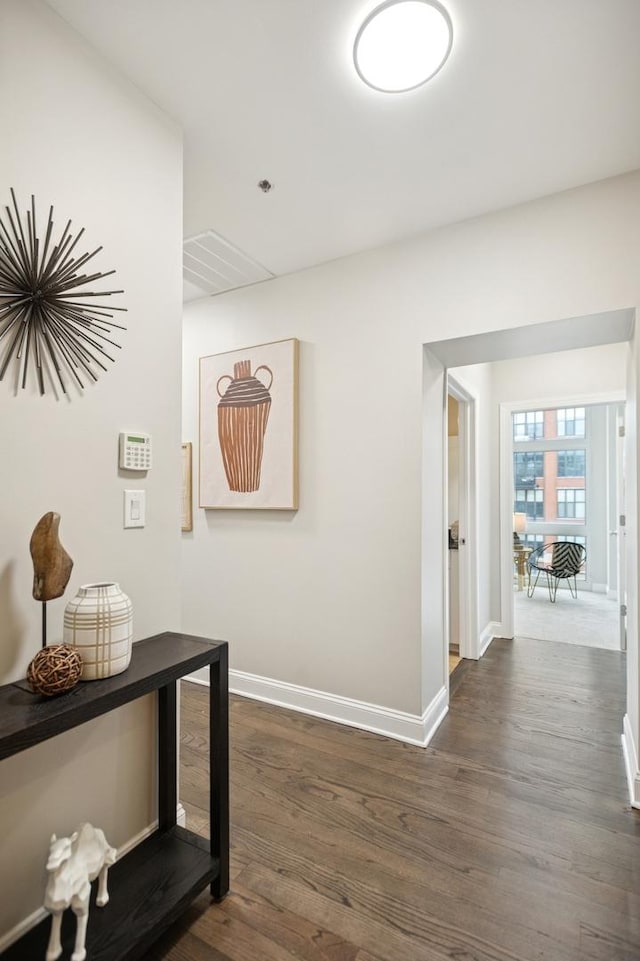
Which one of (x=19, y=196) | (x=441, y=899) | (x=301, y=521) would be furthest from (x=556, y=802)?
(x=19, y=196)

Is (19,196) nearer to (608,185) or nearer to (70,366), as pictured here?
(70,366)

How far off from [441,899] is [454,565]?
2.73 meters

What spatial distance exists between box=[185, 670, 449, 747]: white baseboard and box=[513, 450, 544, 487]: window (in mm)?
6020

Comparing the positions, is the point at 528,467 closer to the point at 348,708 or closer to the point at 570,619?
the point at 570,619

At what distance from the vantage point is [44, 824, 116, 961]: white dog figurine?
105cm

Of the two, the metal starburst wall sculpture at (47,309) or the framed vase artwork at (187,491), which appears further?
the framed vase artwork at (187,491)

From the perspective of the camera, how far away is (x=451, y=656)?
374 centimetres

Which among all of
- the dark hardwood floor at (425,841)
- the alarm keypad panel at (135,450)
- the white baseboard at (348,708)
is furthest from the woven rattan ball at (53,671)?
the white baseboard at (348,708)

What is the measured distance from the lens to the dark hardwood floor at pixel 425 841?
1.35m

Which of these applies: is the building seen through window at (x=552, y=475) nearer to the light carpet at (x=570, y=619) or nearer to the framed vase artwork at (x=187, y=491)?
the light carpet at (x=570, y=619)

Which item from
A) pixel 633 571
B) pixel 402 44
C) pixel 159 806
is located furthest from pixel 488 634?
pixel 402 44

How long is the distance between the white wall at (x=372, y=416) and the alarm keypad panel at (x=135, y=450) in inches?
51.4

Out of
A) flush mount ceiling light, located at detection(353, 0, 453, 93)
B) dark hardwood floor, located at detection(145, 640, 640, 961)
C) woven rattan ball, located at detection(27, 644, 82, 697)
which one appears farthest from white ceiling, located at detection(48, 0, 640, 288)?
dark hardwood floor, located at detection(145, 640, 640, 961)

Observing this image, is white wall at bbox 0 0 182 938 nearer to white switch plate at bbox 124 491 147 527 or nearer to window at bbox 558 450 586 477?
white switch plate at bbox 124 491 147 527
